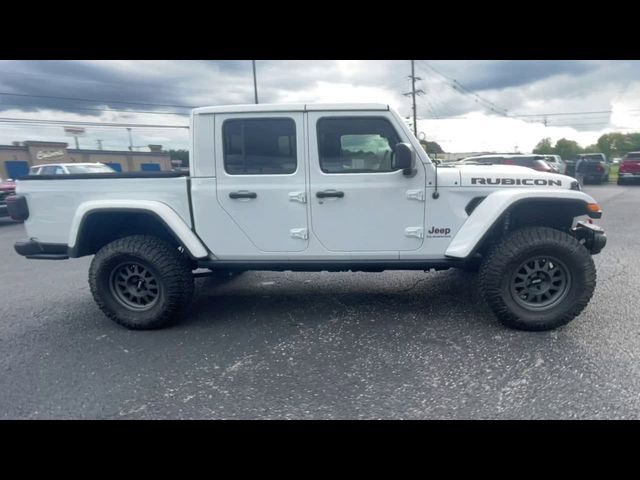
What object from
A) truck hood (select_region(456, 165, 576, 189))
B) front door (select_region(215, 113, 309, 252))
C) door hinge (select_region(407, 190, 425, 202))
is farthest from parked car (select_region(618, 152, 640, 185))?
front door (select_region(215, 113, 309, 252))

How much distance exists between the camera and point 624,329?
124 inches

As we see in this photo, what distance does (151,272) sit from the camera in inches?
136

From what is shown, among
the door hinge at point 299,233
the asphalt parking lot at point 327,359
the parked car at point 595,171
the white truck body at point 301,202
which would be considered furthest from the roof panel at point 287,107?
the parked car at point 595,171

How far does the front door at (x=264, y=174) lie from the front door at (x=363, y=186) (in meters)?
0.14

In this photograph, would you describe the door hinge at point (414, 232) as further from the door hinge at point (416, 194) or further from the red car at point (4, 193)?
the red car at point (4, 193)

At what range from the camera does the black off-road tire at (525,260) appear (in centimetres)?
312

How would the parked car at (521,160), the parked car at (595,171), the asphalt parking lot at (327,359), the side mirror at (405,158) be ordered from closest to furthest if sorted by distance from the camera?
the asphalt parking lot at (327,359), the side mirror at (405,158), the parked car at (521,160), the parked car at (595,171)

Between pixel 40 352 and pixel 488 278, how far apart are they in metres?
4.05

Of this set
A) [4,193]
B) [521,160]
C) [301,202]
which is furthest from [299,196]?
[521,160]

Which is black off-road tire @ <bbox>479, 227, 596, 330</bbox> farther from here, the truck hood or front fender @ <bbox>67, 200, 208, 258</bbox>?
front fender @ <bbox>67, 200, 208, 258</bbox>

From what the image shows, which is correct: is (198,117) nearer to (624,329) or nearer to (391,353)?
(391,353)

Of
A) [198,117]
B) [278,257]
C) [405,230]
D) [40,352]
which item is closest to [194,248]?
[278,257]

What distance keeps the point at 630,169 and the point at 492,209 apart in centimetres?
2117

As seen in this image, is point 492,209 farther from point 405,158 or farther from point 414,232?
point 405,158
